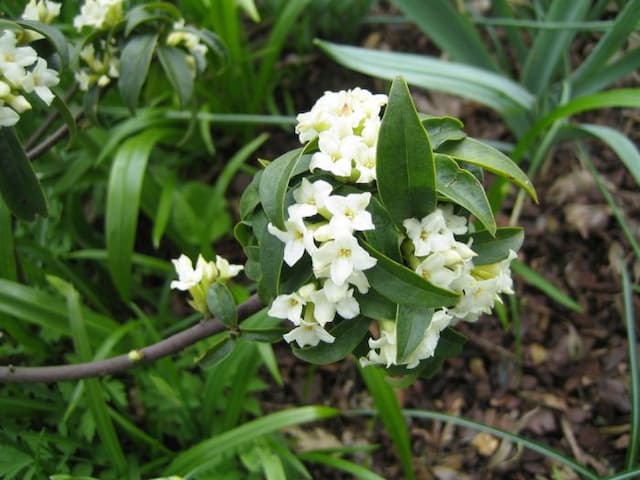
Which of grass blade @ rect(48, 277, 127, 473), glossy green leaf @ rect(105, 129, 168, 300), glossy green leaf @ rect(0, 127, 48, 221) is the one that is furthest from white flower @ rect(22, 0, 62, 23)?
grass blade @ rect(48, 277, 127, 473)

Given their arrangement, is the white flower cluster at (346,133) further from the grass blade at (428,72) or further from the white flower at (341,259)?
the grass blade at (428,72)

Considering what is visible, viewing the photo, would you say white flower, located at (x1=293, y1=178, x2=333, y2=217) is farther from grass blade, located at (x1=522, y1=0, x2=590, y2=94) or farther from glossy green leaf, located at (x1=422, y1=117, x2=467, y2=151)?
grass blade, located at (x1=522, y1=0, x2=590, y2=94)

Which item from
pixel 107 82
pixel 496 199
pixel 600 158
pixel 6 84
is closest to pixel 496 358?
pixel 496 199

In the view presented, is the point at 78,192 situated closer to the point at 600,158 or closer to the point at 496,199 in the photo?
the point at 496,199

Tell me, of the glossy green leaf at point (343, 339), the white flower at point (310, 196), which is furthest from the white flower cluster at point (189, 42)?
the glossy green leaf at point (343, 339)

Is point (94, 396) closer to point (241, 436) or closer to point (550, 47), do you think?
point (241, 436)

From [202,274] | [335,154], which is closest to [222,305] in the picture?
[202,274]
